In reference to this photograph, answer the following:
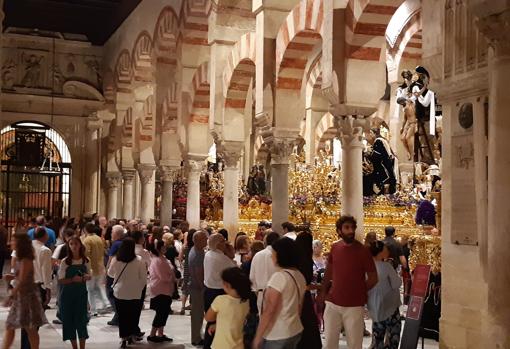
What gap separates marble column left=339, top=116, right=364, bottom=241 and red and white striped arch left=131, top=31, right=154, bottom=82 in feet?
28.8

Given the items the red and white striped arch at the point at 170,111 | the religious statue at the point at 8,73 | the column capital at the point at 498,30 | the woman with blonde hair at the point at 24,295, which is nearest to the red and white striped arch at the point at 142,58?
the red and white striped arch at the point at 170,111

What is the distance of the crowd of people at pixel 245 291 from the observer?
380 centimetres

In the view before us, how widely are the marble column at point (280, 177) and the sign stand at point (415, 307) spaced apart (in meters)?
5.34

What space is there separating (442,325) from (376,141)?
808 cm

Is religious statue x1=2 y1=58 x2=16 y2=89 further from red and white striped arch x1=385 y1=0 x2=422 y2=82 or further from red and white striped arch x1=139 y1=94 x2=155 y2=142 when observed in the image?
red and white striped arch x1=385 y1=0 x2=422 y2=82

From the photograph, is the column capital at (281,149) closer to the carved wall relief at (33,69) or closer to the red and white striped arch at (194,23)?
the red and white striped arch at (194,23)

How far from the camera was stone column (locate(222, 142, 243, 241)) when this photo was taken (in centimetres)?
1255

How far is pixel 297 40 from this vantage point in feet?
34.5

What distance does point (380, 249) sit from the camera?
5719mm

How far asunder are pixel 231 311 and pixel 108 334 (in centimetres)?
389

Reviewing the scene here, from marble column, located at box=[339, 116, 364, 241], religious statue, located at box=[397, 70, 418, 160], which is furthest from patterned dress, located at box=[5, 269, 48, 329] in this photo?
religious statue, located at box=[397, 70, 418, 160]

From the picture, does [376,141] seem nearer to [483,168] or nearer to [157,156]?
[157,156]

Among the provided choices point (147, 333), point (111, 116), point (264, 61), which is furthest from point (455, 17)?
point (111, 116)

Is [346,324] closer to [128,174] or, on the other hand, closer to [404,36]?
[404,36]
